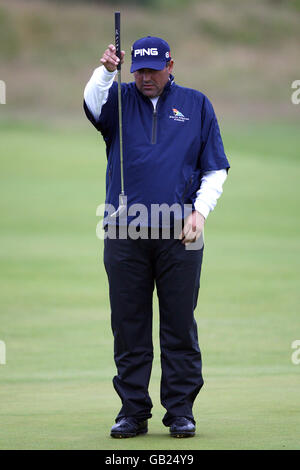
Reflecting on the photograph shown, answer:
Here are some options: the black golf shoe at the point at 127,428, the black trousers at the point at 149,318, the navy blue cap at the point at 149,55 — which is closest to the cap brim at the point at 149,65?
the navy blue cap at the point at 149,55

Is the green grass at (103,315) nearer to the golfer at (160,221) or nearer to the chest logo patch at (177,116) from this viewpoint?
the golfer at (160,221)

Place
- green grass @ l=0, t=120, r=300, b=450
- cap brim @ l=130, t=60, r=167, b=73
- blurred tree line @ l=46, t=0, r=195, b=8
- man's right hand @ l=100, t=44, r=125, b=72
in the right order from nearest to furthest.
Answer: man's right hand @ l=100, t=44, r=125, b=72, cap brim @ l=130, t=60, r=167, b=73, green grass @ l=0, t=120, r=300, b=450, blurred tree line @ l=46, t=0, r=195, b=8

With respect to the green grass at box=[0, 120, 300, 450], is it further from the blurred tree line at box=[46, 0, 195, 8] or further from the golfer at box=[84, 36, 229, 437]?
the blurred tree line at box=[46, 0, 195, 8]

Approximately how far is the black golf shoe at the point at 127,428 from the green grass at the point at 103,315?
0.07m

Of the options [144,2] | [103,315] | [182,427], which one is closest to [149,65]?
[182,427]

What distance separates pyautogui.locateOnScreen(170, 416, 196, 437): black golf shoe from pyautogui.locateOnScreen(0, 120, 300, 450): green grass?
44 millimetres

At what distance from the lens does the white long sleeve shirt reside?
4.32 m

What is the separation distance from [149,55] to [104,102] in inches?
11.0

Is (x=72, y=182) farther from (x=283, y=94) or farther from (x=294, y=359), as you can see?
(x=294, y=359)

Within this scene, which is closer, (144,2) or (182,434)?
(182,434)

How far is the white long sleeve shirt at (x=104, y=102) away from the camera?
432 cm

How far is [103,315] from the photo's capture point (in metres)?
8.52

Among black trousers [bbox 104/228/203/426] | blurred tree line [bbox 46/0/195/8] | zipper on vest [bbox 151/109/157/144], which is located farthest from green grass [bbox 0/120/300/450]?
blurred tree line [bbox 46/0/195/8]

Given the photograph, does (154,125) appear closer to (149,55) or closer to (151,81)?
(151,81)
